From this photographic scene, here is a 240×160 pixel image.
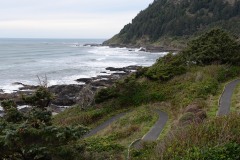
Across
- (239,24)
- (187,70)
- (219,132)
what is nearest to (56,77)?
(187,70)

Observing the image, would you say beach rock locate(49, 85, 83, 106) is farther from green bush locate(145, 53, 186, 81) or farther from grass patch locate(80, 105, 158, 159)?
grass patch locate(80, 105, 158, 159)

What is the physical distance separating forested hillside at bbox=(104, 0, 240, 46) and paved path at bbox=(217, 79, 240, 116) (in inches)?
3227

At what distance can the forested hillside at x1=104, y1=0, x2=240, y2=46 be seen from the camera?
118m

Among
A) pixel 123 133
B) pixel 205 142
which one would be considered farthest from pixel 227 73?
pixel 205 142

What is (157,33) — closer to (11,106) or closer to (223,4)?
(223,4)

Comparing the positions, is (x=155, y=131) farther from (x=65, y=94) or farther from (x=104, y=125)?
(x=65, y=94)

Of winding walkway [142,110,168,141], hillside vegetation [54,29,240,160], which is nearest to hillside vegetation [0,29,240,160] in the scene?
hillside vegetation [54,29,240,160]

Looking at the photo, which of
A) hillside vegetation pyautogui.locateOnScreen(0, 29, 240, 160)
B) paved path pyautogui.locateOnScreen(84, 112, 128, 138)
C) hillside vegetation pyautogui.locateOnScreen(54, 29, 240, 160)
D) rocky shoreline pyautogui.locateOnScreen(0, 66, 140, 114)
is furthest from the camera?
rocky shoreline pyautogui.locateOnScreen(0, 66, 140, 114)

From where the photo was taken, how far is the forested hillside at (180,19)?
117875 mm

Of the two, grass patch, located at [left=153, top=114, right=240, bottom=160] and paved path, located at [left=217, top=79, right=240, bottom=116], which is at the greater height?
grass patch, located at [left=153, top=114, right=240, bottom=160]

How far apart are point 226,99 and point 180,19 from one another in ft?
353

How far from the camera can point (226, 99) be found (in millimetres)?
20812

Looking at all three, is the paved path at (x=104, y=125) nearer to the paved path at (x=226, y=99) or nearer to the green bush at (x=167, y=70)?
the green bush at (x=167, y=70)

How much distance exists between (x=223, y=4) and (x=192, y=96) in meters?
109
